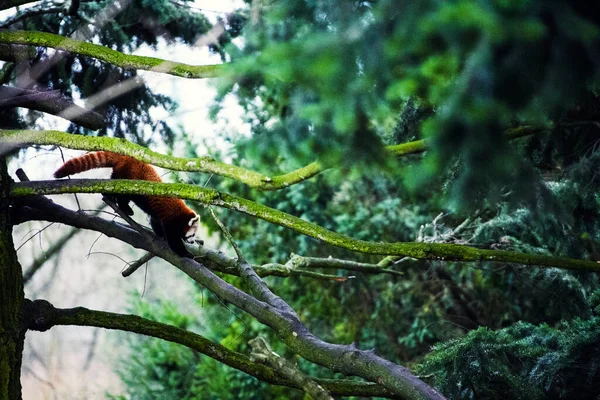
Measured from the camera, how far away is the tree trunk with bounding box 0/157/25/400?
2744 mm

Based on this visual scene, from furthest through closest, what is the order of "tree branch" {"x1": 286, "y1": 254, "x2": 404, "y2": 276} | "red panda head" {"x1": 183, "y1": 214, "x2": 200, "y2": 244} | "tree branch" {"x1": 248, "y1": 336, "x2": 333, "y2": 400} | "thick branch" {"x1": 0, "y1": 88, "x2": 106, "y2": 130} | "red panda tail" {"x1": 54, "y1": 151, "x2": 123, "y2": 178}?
"red panda head" {"x1": 183, "y1": 214, "x2": 200, "y2": 244}, "tree branch" {"x1": 286, "y1": 254, "x2": 404, "y2": 276}, "red panda tail" {"x1": 54, "y1": 151, "x2": 123, "y2": 178}, "thick branch" {"x1": 0, "y1": 88, "x2": 106, "y2": 130}, "tree branch" {"x1": 248, "y1": 336, "x2": 333, "y2": 400}

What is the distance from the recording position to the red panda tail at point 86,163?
337 cm

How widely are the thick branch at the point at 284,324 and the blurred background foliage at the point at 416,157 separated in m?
0.23

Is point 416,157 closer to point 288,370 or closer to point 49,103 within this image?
point 288,370

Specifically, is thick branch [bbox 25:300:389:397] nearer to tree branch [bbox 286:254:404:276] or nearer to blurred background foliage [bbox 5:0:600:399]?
blurred background foliage [bbox 5:0:600:399]

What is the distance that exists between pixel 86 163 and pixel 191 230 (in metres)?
0.95

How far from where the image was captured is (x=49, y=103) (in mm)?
2934

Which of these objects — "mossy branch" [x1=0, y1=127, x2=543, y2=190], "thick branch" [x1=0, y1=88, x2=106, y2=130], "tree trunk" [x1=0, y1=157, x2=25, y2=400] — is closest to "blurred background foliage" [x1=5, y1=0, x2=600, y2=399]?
"mossy branch" [x1=0, y1=127, x2=543, y2=190]

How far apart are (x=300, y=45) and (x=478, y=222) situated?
3.06 m

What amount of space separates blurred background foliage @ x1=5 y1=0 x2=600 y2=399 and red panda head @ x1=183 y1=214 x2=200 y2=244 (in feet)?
1.91

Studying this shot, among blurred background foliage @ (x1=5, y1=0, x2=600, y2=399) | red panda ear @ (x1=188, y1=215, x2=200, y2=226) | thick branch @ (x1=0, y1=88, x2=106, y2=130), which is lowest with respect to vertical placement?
blurred background foliage @ (x1=5, y1=0, x2=600, y2=399)

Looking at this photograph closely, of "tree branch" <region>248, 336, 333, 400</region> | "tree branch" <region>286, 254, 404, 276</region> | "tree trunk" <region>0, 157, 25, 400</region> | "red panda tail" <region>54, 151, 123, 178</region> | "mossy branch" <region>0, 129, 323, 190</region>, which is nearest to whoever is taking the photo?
"mossy branch" <region>0, 129, 323, 190</region>

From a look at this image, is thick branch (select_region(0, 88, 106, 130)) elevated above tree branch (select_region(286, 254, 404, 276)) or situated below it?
above

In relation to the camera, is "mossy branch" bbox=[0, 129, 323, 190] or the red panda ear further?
the red panda ear
